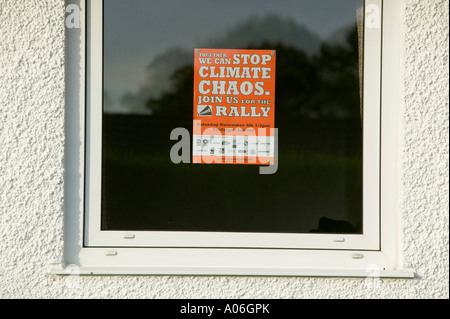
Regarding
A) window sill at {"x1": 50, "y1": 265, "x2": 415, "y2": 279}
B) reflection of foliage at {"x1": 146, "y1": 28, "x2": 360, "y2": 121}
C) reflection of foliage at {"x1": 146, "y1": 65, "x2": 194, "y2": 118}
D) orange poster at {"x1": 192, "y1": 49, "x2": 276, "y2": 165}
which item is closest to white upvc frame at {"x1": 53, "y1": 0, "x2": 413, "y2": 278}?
window sill at {"x1": 50, "y1": 265, "x2": 415, "y2": 279}

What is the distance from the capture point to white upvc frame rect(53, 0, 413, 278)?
10.5ft

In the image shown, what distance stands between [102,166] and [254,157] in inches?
38.1

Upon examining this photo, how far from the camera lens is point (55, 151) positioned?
10.3 feet

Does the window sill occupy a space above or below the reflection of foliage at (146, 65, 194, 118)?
below

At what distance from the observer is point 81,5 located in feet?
10.4

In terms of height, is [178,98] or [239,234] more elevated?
[178,98]

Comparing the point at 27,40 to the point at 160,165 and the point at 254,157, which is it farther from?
the point at 254,157

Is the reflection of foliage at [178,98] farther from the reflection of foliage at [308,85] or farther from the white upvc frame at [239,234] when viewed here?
the white upvc frame at [239,234]

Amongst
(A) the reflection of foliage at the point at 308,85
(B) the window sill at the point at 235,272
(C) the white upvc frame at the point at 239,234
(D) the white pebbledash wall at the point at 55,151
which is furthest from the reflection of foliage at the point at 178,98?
(B) the window sill at the point at 235,272

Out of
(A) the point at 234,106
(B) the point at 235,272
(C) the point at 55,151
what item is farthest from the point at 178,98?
(B) the point at 235,272

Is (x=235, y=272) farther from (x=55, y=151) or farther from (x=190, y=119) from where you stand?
(x=55, y=151)

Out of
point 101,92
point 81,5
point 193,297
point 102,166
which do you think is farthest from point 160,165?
point 81,5

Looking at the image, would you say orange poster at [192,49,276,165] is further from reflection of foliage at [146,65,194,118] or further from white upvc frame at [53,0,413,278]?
white upvc frame at [53,0,413,278]

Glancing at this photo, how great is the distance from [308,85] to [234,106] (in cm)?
49
